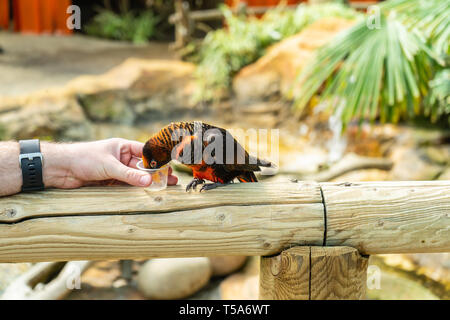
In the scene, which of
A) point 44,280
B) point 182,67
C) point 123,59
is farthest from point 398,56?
point 123,59

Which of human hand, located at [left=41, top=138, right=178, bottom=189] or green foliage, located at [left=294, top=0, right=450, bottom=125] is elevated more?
green foliage, located at [left=294, top=0, right=450, bottom=125]

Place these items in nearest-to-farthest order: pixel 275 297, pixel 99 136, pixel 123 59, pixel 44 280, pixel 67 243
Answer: pixel 67 243 < pixel 275 297 < pixel 44 280 < pixel 99 136 < pixel 123 59

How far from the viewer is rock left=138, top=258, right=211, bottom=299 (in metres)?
3.05

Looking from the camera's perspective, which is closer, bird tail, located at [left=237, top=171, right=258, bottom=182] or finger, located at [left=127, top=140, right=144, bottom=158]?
finger, located at [left=127, top=140, right=144, bottom=158]

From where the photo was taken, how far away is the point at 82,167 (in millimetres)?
1406

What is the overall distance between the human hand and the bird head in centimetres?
10

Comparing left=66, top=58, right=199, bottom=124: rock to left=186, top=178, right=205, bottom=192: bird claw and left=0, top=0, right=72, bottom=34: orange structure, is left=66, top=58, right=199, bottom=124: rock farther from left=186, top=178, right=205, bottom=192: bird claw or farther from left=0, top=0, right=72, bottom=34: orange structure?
left=186, top=178, right=205, bottom=192: bird claw

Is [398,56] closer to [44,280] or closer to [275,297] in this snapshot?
[275,297]

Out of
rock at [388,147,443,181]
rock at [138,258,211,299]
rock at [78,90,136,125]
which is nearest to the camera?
rock at [138,258,211,299]

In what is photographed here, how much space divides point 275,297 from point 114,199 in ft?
2.21

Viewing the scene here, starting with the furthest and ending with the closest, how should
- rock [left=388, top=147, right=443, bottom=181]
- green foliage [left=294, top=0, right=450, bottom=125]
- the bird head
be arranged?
rock [left=388, top=147, right=443, bottom=181] < green foliage [left=294, top=0, right=450, bottom=125] < the bird head

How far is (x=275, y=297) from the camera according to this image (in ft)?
4.79

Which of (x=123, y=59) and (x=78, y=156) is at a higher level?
(x=123, y=59)

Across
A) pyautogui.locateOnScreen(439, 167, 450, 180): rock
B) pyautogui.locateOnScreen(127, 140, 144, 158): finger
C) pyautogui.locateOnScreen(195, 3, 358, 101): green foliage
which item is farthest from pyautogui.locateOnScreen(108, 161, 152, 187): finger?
pyautogui.locateOnScreen(195, 3, 358, 101): green foliage
